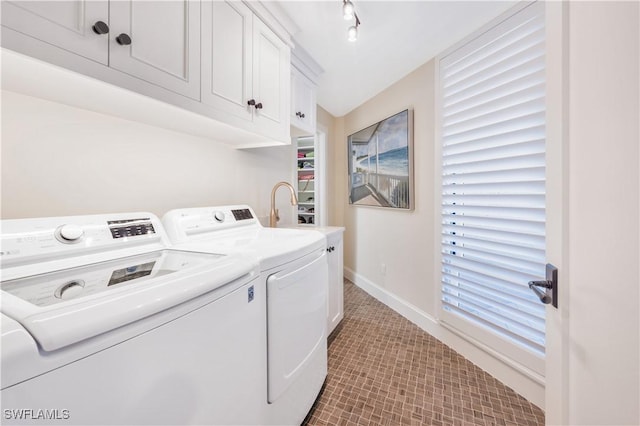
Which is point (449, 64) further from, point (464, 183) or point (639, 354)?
point (639, 354)

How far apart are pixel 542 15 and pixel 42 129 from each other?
2.43m

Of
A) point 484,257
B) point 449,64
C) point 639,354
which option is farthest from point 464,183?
point 639,354

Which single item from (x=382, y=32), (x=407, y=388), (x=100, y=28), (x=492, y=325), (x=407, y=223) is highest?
(x=382, y=32)

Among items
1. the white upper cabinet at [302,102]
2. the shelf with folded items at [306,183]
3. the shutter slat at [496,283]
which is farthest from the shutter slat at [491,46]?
the shelf with folded items at [306,183]

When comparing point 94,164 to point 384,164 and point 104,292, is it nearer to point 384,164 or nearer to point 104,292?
point 104,292

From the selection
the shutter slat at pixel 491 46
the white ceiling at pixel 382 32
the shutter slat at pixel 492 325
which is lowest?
the shutter slat at pixel 492 325

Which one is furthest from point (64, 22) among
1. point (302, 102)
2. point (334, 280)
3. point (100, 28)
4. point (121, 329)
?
point (334, 280)

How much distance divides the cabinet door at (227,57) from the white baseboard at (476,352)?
7.18ft

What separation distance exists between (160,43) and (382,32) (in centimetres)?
155

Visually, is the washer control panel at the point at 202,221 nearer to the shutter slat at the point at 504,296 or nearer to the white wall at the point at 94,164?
the white wall at the point at 94,164

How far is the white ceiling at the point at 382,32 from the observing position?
5.09 feet

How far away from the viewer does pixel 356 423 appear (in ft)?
4.23

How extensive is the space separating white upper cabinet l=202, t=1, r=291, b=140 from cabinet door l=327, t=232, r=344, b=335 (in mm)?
936

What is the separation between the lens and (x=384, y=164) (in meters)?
2.71
